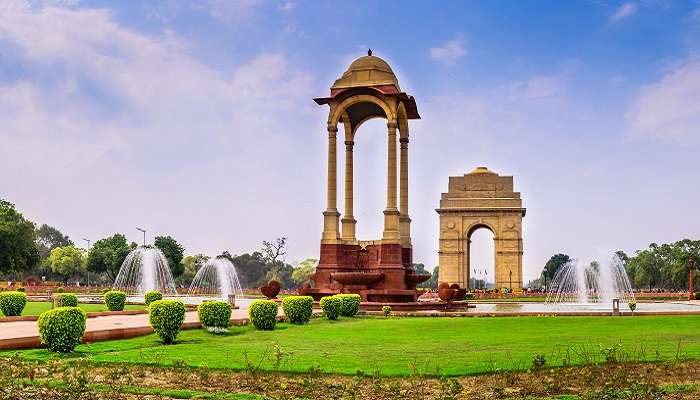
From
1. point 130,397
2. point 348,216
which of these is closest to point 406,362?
point 130,397

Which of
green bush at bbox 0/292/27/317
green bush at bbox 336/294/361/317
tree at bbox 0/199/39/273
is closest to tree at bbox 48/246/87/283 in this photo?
tree at bbox 0/199/39/273

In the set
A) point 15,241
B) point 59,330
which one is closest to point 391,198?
point 59,330

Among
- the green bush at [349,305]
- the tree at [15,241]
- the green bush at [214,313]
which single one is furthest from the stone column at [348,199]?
the tree at [15,241]

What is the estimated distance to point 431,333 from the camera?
16.1 metres

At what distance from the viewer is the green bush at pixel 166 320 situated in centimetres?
1467

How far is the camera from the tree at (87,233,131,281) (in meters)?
69.5

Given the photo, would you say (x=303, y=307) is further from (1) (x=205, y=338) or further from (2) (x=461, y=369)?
(2) (x=461, y=369)

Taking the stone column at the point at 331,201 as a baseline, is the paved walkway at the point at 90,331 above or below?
below

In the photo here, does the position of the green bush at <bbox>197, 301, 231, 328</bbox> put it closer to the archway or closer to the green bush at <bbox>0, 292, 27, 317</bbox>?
the green bush at <bbox>0, 292, 27, 317</bbox>

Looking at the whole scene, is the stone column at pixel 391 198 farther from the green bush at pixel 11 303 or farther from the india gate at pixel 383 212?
the green bush at pixel 11 303

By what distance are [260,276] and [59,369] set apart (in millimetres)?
99263

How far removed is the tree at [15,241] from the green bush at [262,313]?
39.2m

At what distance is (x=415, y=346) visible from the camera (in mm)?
13516

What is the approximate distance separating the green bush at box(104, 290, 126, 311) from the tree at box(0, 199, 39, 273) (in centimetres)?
2980
